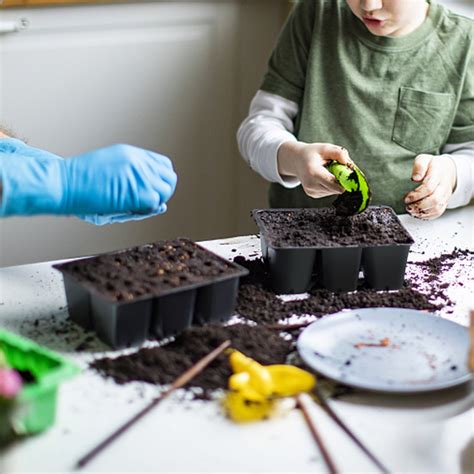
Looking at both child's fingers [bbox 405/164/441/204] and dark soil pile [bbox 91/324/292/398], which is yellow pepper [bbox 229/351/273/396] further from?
child's fingers [bbox 405/164/441/204]

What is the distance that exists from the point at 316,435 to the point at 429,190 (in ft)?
2.26

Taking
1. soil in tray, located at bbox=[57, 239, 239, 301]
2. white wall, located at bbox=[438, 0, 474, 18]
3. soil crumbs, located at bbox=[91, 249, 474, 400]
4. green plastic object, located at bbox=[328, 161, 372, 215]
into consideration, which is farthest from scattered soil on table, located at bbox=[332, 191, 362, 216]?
white wall, located at bbox=[438, 0, 474, 18]

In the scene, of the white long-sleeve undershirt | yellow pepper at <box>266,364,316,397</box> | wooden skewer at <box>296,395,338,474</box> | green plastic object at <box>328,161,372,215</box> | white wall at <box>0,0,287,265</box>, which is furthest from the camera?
white wall at <box>0,0,287,265</box>

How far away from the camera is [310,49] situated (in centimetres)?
167

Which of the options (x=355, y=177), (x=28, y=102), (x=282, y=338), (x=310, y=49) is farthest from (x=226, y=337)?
(x=28, y=102)

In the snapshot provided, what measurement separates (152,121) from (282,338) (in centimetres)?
118

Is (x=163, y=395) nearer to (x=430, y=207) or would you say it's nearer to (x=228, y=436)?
(x=228, y=436)

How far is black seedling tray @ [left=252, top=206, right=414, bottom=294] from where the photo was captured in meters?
1.16

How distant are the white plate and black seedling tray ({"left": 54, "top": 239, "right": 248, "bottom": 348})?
13 centimetres

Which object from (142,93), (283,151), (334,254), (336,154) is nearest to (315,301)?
(334,254)

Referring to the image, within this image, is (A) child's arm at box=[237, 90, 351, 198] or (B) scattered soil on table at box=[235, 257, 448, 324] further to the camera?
(A) child's arm at box=[237, 90, 351, 198]

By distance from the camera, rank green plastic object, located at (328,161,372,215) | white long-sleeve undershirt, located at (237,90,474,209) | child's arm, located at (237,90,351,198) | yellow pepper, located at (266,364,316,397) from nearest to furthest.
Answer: yellow pepper, located at (266,364,316,397) < green plastic object, located at (328,161,372,215) < child's arm, located at (237,90,351,198) < white long-sleeve undershirt, located at (237,90,474,209)

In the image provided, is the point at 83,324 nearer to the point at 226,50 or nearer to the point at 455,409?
the point at 455,409

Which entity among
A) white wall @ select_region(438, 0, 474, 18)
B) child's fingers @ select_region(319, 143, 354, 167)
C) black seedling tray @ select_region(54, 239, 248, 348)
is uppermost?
white wall @ select_region(438, 0, 474, 18)
